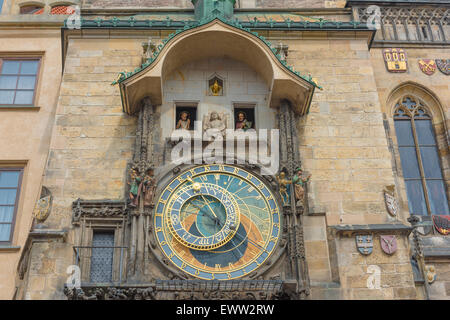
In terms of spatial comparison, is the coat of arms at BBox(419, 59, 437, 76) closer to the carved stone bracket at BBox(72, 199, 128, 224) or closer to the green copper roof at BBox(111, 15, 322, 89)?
the green copper roof at BBox(111, 15, 322, 89)

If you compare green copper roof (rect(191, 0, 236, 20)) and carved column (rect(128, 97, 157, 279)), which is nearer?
carved column (rect(128, 97, 157, 279))

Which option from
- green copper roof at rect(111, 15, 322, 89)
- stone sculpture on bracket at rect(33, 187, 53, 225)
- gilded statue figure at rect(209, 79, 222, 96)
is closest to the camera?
stone sculpture on bracket at rect(33, 187, 53, 225)

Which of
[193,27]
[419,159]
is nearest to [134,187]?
[193,27]

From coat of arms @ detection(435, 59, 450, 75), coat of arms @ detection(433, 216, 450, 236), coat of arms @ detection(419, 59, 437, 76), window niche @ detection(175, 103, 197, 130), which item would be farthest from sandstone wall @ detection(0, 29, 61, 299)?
coat of arms @ detection(435, 59, 450, 75)

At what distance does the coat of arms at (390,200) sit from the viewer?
42.1 ft

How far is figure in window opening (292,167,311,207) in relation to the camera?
12.4m

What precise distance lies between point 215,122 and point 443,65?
20.1 ft

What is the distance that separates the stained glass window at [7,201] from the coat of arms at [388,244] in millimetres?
7505

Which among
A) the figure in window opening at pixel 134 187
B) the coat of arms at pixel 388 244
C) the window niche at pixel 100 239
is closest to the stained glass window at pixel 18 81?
the window niche at pixel 100 239

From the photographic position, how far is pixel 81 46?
1461 cm

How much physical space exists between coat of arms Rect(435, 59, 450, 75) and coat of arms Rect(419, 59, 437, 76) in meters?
0.10

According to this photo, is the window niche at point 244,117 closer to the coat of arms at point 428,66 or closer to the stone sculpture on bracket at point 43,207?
the stone sculpture on bracket at point 43,207

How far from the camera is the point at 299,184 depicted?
41.0 ft

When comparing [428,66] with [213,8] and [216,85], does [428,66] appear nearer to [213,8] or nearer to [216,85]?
[213,8]
